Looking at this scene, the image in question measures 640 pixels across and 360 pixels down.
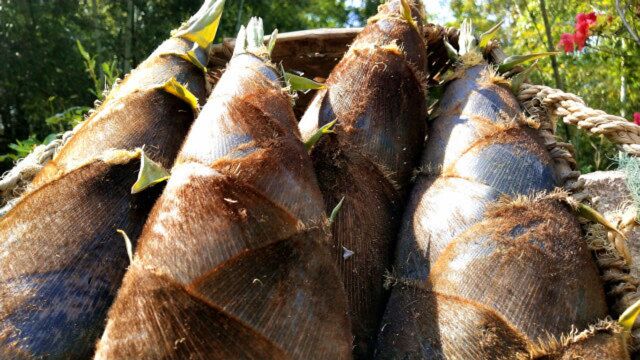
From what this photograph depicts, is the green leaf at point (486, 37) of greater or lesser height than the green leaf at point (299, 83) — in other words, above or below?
below

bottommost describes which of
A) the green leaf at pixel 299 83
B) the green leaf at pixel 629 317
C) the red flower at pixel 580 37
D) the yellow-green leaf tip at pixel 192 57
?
the red flower at pixel 580 37

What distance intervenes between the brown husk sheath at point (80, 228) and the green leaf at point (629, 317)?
2.83 ft

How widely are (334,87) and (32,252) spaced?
2.41ft

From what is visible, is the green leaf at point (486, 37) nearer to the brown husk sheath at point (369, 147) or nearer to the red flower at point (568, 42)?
the brown husk sheath at point (369, 147)

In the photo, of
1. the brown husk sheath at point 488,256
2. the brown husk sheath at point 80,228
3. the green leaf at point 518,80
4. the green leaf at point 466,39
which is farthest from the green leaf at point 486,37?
the brown husk sheath at point 80,228

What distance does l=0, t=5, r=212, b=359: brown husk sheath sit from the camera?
0.98m

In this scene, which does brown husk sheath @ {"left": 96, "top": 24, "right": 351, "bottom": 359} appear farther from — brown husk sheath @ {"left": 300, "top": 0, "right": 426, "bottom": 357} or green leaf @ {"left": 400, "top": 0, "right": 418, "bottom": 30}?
green leaf @ {"left": 400, "top": 0, "right": 418, "bottom": 30}

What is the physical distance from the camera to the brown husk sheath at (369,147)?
1202 millimetres

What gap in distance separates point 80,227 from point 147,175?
152 mm

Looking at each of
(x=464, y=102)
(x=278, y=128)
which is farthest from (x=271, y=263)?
(x=464, y=102)

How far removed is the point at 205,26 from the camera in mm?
1396

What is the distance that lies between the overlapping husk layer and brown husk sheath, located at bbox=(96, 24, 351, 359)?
13cm

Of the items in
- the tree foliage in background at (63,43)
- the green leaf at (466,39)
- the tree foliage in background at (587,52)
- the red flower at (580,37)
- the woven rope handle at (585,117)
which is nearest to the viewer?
the woven rope handle at (585,117)

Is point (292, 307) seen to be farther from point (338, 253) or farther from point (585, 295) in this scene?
point (585, 295)
